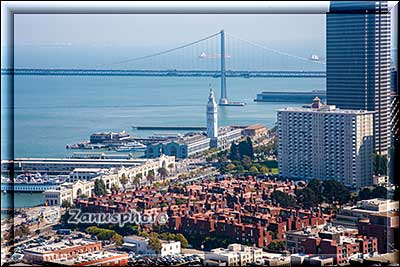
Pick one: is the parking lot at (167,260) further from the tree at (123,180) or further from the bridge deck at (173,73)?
the bridge deck at (173,73)

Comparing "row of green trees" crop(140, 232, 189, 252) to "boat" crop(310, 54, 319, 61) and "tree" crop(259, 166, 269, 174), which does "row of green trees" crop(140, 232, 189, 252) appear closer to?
"tree" crop(259, 166, 269, 174)

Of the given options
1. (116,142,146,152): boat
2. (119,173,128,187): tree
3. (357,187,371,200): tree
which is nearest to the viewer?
(357,187,371,200): tree

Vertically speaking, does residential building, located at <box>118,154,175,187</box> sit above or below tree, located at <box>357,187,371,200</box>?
above

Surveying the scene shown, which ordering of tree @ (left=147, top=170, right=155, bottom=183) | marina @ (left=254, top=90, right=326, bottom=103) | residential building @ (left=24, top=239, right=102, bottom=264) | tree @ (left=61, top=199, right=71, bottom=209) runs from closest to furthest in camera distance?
residential building @ (left=24, top=239, right=102, bottom=264), tree @ (left=61, top=199, right=71, bottom=209), tree @ (left=147, top=170, right=155, bottom=183), marina @ (left=254, top=90, right=326, bottom=103)

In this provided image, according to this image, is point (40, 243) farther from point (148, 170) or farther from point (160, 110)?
point (160, 110)

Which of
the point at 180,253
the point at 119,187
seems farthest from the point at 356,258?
the point at 119,187

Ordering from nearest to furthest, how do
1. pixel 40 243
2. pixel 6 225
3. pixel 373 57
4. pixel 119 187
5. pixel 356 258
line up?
pixel 356 258 → pixel 6 225 → pixel 40 243 → pixel 119 187 → pixel 373 57

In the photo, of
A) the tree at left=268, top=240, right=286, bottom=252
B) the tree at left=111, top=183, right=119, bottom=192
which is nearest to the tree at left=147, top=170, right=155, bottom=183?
the tree at left=111, top=183, right=119, bottom=192
